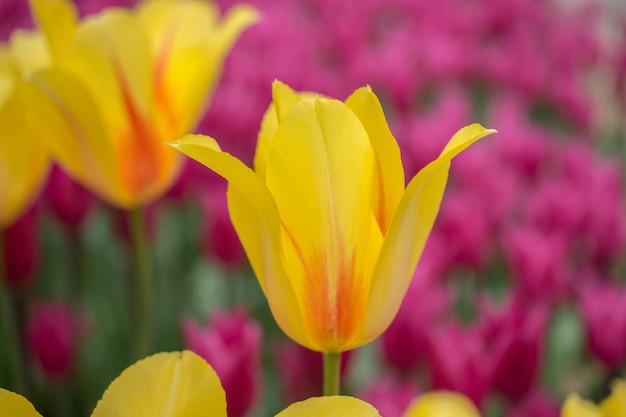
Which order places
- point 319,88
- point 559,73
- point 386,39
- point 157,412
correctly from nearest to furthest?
1. point 157,412
2. point 319,88
3. point 559,73
4. point 386,39

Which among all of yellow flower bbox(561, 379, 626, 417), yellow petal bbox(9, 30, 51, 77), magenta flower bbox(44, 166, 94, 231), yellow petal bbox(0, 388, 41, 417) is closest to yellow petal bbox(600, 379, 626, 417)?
yellow flower bbox(561, 379, 626, 417)

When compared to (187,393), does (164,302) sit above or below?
below

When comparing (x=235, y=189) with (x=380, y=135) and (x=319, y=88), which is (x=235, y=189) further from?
(x=319, y=88)

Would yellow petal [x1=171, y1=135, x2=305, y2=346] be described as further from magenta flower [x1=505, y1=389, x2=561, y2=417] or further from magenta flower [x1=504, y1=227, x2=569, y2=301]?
magenta flower [x1=504, y1=227, x2=569, y2=301]

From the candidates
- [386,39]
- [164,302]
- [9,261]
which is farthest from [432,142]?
[386,39]

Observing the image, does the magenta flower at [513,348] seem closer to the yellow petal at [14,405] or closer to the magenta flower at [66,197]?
the yellow petal at [14,405]

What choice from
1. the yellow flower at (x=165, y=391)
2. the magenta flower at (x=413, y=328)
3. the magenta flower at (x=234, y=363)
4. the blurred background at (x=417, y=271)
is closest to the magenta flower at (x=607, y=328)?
the blurred background at (x=417, y=271)
